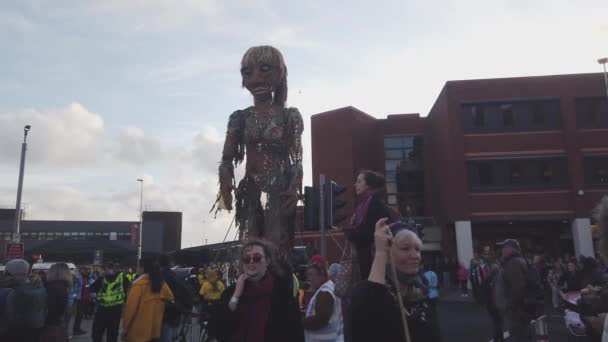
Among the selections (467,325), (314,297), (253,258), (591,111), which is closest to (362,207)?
(253,258)

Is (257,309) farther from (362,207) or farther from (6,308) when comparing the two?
(6,308)

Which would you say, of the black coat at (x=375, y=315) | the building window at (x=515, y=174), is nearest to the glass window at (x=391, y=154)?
the building window at (x=515, y=174)

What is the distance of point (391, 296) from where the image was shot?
8.06ft

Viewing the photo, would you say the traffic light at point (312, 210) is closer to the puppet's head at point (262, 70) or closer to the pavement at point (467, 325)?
the puppet's head at point (262, 70)

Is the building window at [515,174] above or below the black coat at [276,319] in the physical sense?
above

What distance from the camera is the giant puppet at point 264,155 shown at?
16.2ft

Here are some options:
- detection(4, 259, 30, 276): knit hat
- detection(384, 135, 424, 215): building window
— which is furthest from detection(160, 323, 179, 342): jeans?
detection(384, 135, 424, 215): building window

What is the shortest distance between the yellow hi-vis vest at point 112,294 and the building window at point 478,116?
25.2 m

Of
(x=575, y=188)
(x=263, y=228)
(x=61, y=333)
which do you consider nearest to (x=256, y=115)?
(x=263, y=228)

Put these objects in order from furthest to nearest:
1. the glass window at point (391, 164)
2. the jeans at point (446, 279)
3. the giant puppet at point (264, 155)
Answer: the glass window at point (391, 164)
the jeans at point (446, 279)
the giant puppet at point (264, 155)

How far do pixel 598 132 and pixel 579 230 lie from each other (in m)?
5.72

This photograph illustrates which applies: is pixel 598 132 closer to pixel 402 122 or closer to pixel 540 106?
pixel 540 106

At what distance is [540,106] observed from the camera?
28969mm

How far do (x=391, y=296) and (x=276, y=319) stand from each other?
1.19 metres
